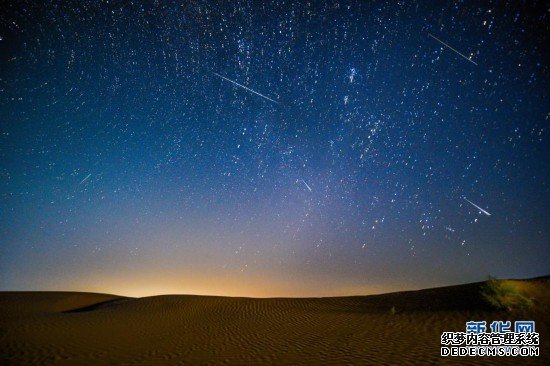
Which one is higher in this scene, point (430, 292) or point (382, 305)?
point (430, 292)

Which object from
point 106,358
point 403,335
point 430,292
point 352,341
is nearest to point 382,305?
point 430,292

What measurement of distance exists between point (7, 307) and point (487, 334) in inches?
1044

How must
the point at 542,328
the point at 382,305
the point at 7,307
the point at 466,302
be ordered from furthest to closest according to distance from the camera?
the point at 7,307 → the point at 382,305 → the point at 466,302 → the point at 542,328

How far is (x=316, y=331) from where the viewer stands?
1005 centimetres

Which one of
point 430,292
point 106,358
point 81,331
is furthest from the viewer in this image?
point 430,292

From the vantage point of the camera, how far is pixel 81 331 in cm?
1105

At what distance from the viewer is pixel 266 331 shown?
34.9 feet

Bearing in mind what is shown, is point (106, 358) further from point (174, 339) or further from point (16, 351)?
point (16, 351)

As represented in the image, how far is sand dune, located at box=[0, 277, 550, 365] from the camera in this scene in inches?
291

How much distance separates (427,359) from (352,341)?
96.3 inches

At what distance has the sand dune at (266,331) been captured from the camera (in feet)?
24.3

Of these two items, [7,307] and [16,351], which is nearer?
[16,351]

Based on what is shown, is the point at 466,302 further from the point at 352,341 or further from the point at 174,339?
the point at 174,339

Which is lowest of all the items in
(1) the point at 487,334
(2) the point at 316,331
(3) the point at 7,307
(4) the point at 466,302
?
(3) the point at 7,307
